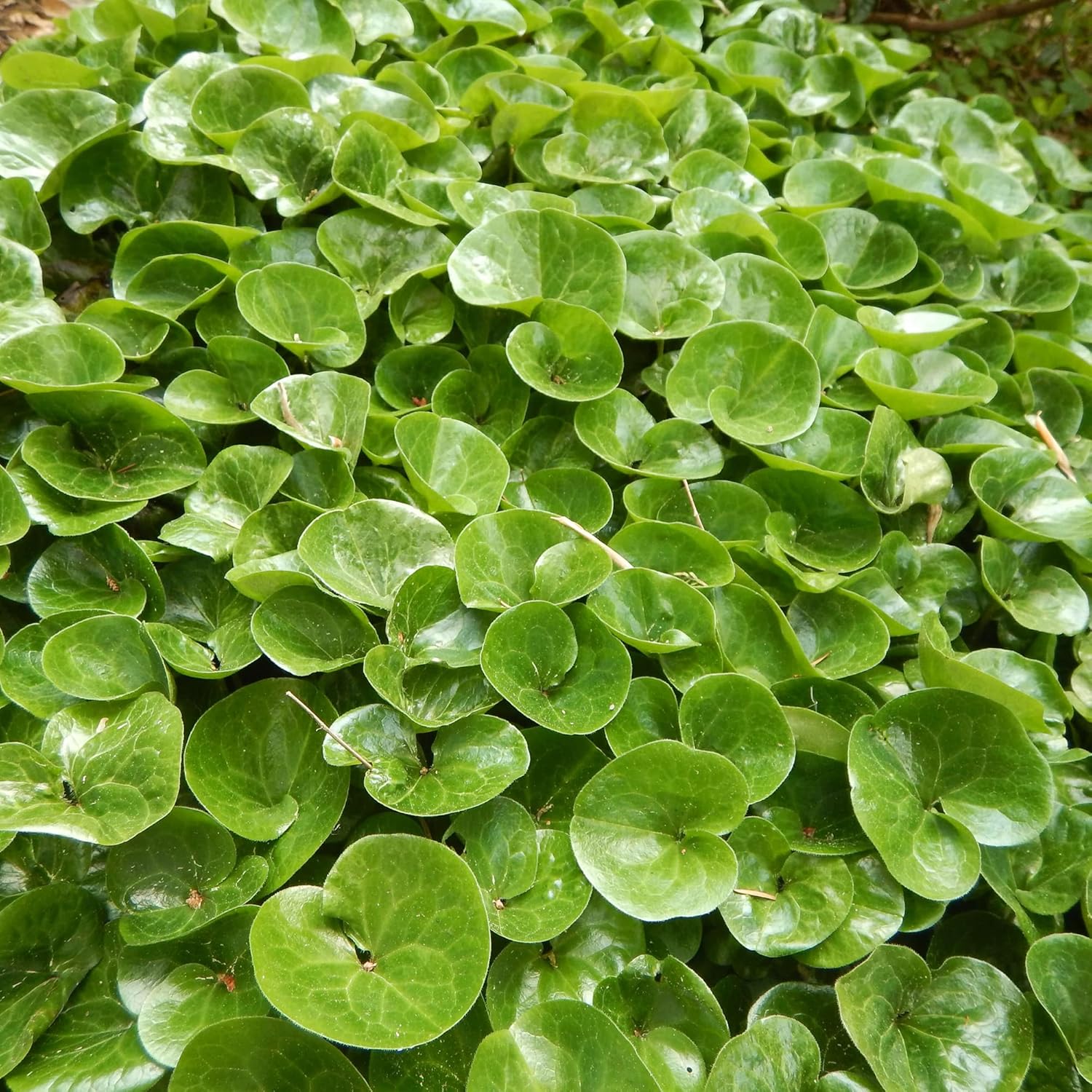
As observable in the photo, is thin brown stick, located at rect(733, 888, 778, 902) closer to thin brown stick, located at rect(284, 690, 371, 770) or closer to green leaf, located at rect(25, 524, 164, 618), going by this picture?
thin brown stick, located at rect(284, 690, 371, 770)

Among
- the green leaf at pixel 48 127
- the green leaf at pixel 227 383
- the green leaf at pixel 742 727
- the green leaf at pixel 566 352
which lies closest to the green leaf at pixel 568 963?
the green leaf at pixel 742 727

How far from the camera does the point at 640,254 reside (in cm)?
151

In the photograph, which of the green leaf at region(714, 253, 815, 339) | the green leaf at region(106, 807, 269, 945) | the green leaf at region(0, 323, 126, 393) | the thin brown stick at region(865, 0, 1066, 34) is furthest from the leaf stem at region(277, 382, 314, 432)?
the thin brown stick at region(865, 0, 1066, 34)

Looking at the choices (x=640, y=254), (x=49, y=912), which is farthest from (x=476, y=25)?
(x=49, y=912)

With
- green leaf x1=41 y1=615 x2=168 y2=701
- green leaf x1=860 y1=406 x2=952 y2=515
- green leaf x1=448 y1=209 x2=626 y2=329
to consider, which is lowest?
green leaf x1=41 y1=615 x2=168 y2=701

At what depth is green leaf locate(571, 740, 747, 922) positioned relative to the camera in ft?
3.20

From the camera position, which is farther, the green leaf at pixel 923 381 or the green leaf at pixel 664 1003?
the green leaf at pixel 923 381

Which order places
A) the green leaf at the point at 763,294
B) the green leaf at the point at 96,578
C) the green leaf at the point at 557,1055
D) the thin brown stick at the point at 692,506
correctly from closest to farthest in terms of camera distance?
the green leaf at the point at 557,1055
the green leaf at the point at 96,578
the thin brown stick at the point at 692,506
the green leaf at the point at 763,294

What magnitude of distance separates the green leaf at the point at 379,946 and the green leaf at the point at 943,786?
1.62 ft

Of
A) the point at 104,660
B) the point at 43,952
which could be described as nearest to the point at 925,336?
the point at 104,660

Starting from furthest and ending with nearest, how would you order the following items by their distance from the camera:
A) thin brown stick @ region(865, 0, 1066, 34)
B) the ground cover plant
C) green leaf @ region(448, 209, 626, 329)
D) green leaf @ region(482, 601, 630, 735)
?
1. thin brown stick @ region(865, 0, 1066, 34)
2. green leaf @ region(448, 209, 626, 329)
3. green leaf @ region(482, 601, 630, 735)
4. the ground cover plant

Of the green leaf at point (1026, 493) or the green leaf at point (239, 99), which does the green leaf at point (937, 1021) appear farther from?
the green leaf at point (239, 99)

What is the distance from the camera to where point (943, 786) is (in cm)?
110

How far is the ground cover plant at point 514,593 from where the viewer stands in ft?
3.09
